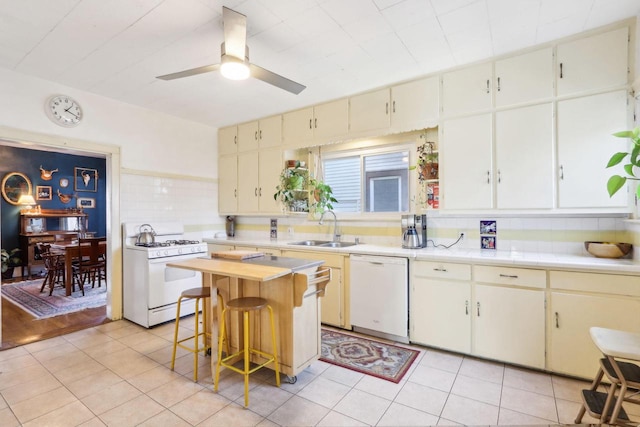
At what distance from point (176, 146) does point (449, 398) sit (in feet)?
14.0

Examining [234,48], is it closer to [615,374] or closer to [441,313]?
[441,313]

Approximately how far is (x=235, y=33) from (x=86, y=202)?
24.4 feet

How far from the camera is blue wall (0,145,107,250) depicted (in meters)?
6.37

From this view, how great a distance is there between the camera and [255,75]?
7.61ft

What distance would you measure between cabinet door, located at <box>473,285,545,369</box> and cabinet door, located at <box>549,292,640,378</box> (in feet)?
0.28

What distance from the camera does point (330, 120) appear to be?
3.70 metres

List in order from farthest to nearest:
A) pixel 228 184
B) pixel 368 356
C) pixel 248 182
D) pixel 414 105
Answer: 1. pixel 228 184
2. pixel 248 182
3. pixel 414 105
4. pixel 368 356

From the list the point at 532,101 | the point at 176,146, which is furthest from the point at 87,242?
the point at 532,101

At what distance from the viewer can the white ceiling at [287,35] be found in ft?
6.81

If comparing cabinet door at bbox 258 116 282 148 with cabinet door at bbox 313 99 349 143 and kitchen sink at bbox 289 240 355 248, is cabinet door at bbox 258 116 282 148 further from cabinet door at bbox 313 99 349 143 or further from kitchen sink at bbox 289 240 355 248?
kitchen sink at bbox 289 240 355 248

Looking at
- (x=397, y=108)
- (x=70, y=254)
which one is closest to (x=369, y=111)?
(x=397, y=108)

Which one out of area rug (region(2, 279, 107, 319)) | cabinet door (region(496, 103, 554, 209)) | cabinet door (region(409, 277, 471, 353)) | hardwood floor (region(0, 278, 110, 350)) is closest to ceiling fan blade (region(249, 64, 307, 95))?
cabinet door (region(496, 103, 554, 209))

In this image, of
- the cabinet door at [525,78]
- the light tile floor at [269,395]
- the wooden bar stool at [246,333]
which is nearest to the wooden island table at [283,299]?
the wooden bar stool at [246,333]

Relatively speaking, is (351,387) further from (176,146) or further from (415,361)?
(176,146)
